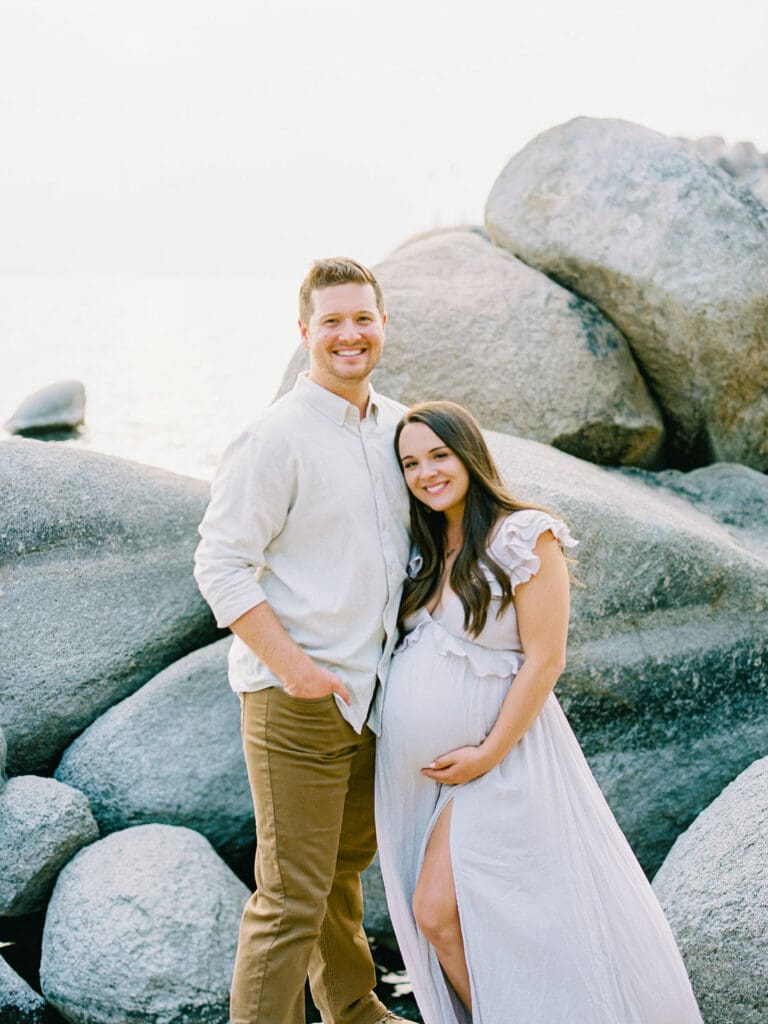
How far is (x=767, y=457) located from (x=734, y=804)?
338 centimetres

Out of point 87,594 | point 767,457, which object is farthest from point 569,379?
point 87,594

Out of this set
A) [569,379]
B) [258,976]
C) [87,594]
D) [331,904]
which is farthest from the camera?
[569,379]

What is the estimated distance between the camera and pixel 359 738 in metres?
3.62

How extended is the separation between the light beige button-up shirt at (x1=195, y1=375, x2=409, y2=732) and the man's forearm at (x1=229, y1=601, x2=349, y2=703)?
1.9 inches

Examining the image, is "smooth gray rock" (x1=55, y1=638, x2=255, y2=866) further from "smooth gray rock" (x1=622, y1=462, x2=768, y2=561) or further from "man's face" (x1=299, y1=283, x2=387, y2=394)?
"smooth gray rock" (x1=622, y1=462, x2=768, y2=561)

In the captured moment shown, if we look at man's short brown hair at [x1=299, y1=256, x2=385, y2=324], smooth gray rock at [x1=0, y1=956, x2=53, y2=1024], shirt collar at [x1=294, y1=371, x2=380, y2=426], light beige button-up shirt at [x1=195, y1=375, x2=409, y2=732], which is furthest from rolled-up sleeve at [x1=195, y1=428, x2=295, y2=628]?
smooth gray rock at [x1=0, y1=956, x2=53, y2=1024]

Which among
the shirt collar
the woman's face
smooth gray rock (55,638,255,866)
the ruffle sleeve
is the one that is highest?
the shirt collar

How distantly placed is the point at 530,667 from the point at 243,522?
98 centimetres

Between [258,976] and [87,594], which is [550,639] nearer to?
[258,976]

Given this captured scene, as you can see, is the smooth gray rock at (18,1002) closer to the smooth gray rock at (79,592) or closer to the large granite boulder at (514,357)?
the smooth gray rock at (79,592)

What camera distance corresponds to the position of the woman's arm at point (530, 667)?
3400 mm

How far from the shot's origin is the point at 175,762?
4.98 meters

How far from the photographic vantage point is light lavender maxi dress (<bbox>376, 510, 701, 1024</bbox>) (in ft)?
10.8

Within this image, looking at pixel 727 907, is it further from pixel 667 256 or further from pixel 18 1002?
pixel 667 256
